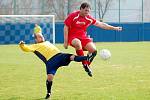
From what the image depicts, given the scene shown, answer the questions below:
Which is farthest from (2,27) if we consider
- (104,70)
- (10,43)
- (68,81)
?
(68,81)

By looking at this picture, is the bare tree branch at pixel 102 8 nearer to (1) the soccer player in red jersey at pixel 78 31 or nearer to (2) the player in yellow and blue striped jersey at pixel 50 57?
(1) the soccer player in red jersey at pixel 78 31

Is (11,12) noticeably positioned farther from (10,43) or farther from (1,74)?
(1,74)

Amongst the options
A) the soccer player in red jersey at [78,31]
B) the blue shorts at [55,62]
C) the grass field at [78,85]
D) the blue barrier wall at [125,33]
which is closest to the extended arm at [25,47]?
the blue shorts at [55,62]

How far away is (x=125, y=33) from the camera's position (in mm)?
46250

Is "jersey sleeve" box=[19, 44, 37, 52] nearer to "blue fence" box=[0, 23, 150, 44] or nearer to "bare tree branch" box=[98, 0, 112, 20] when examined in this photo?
"blue fence" box=[0, 23, 150, 44]

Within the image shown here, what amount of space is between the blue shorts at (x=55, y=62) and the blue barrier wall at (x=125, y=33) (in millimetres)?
33420

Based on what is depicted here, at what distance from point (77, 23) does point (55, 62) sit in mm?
1921

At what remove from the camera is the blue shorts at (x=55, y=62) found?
10609 mm

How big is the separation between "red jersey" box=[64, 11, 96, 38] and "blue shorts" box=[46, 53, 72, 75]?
5.23 feet

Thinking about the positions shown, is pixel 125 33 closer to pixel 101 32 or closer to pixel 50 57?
→ pixel 101 32

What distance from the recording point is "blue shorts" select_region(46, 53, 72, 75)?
1061 centimetres

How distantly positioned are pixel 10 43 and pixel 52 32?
340cm

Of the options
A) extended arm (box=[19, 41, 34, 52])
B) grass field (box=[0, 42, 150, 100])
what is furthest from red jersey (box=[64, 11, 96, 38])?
extended arm (box=[19, 41, 34, 52])

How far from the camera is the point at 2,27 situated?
37.8 metres
